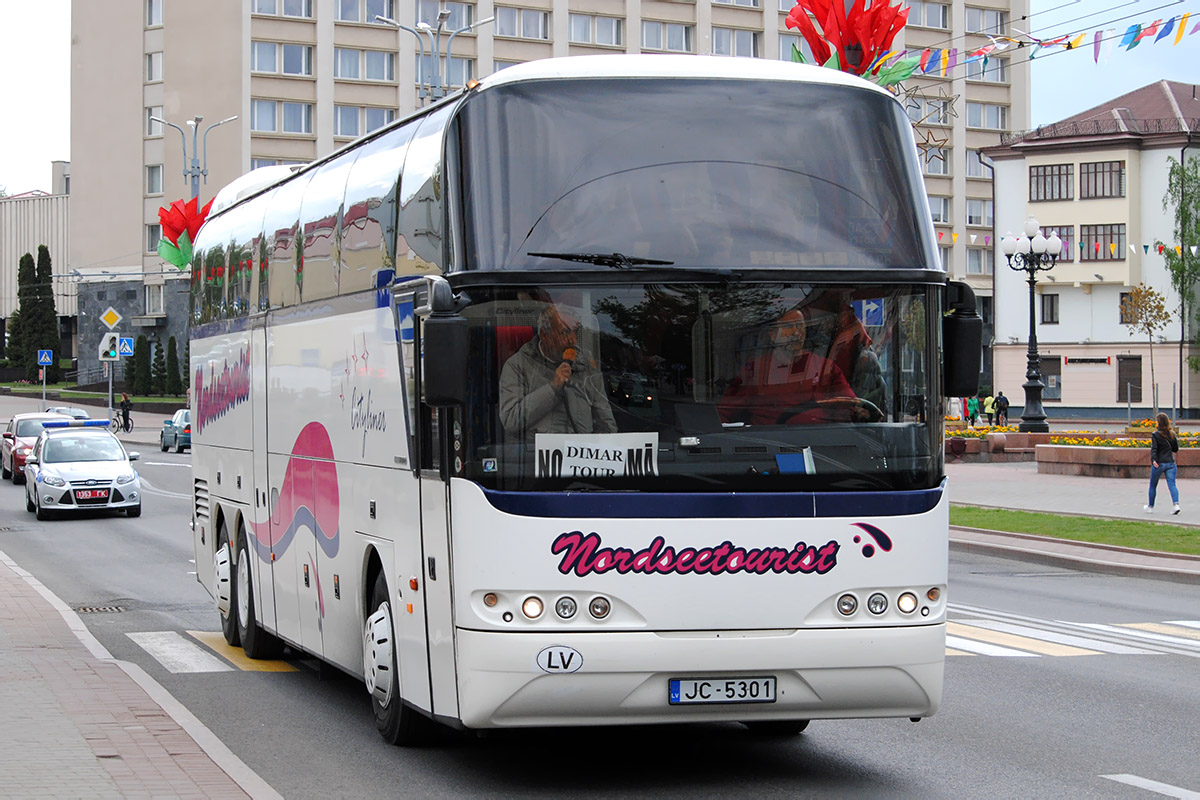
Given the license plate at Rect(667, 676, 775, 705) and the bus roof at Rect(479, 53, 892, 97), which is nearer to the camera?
the license plate at Rect(667, 676, 775, 705)

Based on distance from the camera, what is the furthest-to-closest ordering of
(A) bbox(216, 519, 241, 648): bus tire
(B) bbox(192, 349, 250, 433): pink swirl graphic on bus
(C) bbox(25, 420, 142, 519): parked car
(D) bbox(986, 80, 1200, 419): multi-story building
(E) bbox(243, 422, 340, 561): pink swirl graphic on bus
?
(D) bbox(986, 80, 1200, 419): multi-story building < (C) bbox(25, 420, 142, 519): parked car < (A) bbox(216, 519, 241, 648): bus tire < (B) bbox(192, 349, 250, 433): pink swirl graphic on bus < (E) bbox(243, 422, 340, 561): pink swirl graphic on bus

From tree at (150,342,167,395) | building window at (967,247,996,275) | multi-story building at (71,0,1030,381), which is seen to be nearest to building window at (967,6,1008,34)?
multi-story building at (71,0,1030,381)

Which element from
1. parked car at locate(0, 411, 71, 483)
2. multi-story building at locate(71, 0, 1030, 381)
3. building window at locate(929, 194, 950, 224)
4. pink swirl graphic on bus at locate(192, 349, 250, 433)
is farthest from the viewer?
building window at locate(929, 194, 950, 224)

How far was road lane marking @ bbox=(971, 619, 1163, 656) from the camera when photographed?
13.0 m

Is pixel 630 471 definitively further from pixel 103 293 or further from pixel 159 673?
pixel 103 293

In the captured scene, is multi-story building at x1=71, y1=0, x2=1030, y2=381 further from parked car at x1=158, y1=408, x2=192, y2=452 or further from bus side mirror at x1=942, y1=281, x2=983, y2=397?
bus side mirror at x1=942, y1=281, x2=983, y2=397

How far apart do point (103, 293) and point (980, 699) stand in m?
80.8

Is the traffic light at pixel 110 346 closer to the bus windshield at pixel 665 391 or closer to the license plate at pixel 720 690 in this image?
the bus windshield at pixel 665 391

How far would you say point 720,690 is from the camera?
7336 mm

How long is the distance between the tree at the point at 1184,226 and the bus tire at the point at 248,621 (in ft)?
229

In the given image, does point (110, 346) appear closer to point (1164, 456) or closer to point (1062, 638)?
point (1164, 456)

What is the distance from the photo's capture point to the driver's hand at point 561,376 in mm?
7305

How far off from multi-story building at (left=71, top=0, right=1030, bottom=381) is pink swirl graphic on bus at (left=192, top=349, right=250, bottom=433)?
6143 cm

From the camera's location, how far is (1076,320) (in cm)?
7900
